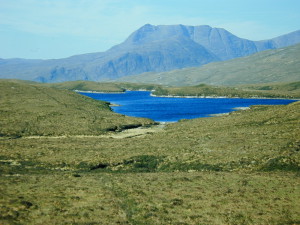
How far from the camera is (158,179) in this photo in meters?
34.3

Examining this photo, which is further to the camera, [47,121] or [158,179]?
[47,121]

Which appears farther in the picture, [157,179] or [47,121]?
[47,121]

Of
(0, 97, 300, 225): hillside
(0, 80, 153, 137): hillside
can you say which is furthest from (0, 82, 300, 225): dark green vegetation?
(0, 80, 153, 137): hillside

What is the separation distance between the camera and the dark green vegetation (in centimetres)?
2381

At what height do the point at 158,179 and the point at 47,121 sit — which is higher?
the point at 47,121

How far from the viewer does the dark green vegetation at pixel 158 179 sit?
78.1ft

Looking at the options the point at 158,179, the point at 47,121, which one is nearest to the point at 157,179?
the point at 158,179

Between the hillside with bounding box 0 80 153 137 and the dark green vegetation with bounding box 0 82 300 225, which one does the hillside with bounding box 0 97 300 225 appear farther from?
the hillside with bounding box 0 80 153 137

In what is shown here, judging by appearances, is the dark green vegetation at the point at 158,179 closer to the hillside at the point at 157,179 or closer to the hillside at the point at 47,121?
the hillside at the point at 157,179

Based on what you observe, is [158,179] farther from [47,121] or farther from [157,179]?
[47,121]

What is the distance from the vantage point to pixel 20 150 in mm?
49094

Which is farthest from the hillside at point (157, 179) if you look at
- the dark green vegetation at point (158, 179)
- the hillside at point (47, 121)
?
the hillside at point (47, 121)

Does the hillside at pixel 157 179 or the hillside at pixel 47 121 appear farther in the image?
the hillside at pixel 47 121

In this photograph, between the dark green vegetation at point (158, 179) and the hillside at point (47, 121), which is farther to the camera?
the hillside at point (47, 121)
